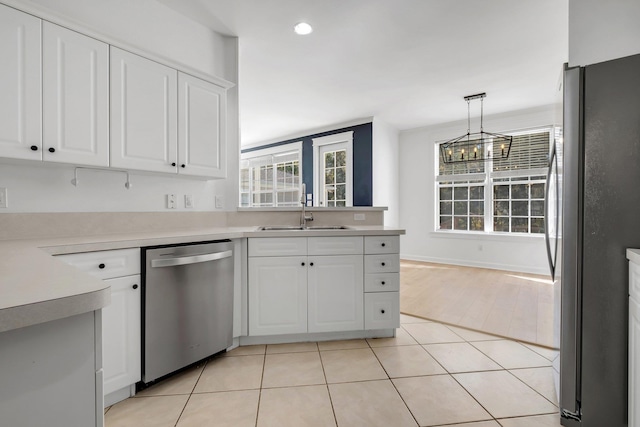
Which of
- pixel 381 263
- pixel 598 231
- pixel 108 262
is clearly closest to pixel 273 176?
pixel 381 263

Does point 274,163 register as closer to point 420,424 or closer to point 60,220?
point 60,220

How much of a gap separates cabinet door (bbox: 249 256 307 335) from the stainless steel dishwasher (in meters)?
0.20

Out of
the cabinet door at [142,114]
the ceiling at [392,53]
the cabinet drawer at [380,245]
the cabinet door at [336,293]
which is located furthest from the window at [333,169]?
the cabinet door at [142,114]

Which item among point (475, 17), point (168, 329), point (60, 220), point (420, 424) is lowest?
point (420, 424)

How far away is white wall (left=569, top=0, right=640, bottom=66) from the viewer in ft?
6.08

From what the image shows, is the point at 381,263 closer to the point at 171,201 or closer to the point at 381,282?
the point at 381,282

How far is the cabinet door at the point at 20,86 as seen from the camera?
1.49m

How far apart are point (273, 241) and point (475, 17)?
8.36 ft

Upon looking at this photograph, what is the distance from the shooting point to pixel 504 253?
5.19 m

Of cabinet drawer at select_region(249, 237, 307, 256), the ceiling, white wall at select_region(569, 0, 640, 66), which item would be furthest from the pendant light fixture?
cabinet drawer at select_region(249, 237, 307, 256)

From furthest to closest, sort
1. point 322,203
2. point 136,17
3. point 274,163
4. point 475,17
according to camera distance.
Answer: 1. point 274,163
2. point 322,203
3. point 475,17
4. point 136,17

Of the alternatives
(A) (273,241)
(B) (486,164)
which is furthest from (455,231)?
(A) (273,241)

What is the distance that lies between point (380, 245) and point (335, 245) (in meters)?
0.37

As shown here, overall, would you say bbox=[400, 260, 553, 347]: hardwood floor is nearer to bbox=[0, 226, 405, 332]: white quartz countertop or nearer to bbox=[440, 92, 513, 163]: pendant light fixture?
bbox=[440, 92, 513, 163]: pendant light fixture
